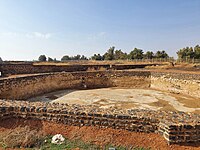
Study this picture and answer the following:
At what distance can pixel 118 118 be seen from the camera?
5.09m

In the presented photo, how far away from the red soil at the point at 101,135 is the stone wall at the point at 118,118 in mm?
124

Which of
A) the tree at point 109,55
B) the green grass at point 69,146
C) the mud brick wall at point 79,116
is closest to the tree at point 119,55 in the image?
the tree at point 109,55

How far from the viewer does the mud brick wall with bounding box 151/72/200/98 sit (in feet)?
46.5

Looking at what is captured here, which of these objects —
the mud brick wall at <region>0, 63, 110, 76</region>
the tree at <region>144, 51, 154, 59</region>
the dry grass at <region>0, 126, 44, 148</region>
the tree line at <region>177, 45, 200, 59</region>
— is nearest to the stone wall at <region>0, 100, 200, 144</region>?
the dry grass at <region>0, 126, 44, 148</region>

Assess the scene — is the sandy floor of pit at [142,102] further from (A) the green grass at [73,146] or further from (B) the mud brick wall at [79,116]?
(A) the green grass at [73,146]

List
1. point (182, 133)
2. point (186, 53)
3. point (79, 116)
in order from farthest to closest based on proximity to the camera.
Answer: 1. point (186, 53)
2. point (79, 116)
3. point (182, 133)

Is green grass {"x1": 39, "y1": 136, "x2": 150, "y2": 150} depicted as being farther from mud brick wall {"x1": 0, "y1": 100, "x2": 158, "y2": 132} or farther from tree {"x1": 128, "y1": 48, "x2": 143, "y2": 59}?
tree {"x1": 128, "y1": 48, "x2": 143, "y2": 59}

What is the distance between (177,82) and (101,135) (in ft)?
41.2

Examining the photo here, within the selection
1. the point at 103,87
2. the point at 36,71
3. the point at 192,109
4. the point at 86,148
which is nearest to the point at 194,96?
the point at 192,109

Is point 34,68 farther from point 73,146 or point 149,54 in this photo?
point 149,54

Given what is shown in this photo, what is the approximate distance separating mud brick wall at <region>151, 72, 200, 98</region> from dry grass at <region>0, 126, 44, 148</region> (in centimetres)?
1248

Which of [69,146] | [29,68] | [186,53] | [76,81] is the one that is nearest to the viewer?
[69,146]

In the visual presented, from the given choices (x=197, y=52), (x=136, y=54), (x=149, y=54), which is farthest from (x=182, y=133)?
(x=149, y=54)

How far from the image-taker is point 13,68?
21.0 meters
